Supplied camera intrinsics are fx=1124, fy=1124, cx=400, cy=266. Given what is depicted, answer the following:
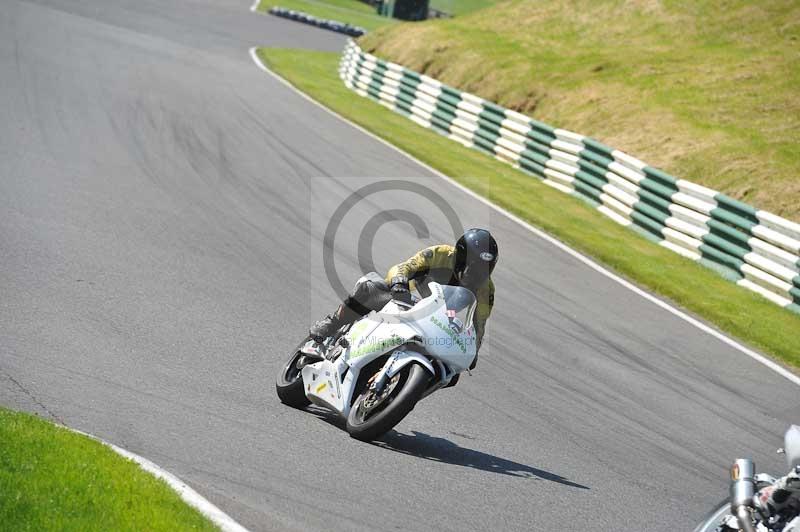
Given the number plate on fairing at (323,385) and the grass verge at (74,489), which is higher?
the grass verge at (74,489)

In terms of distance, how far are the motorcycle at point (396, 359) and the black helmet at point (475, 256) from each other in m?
0.15

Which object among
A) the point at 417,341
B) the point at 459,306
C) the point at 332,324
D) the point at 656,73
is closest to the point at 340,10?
the point at 656,73

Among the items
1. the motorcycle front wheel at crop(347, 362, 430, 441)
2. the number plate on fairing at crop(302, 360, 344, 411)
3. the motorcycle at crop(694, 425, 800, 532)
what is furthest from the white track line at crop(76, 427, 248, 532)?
Result: the motorcycle at crop(694, 425, 800, 532)

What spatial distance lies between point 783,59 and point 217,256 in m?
20.7

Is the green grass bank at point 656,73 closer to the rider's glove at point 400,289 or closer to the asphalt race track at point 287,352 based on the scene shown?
the asphalt race track at point 287,352

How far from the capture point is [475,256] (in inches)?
297

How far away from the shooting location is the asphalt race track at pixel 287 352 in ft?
22.1

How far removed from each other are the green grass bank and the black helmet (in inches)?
542

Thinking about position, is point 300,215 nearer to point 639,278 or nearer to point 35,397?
point 639,278

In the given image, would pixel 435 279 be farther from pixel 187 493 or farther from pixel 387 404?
→ pixel 187 493

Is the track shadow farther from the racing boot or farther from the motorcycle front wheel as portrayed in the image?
the racing boot

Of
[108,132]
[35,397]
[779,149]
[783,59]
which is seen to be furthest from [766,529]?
[783,59]

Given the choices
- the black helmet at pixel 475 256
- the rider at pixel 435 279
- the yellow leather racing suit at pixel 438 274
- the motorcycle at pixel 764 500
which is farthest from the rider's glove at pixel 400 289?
the motorcycle at pixel 764 500

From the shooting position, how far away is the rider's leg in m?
7.90
